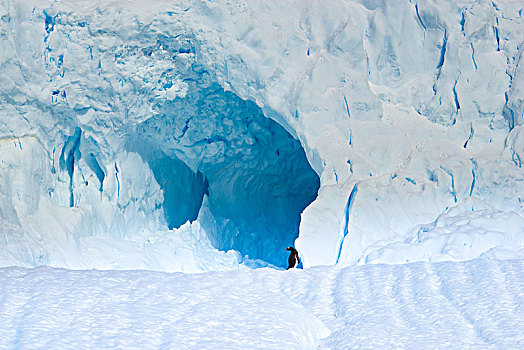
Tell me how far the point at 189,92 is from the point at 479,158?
3.54 metres

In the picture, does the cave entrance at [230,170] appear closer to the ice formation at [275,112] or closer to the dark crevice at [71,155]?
the ice formation at [275,112]

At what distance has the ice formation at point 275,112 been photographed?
7.12 metres

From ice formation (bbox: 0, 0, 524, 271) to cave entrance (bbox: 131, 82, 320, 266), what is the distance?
46 millimetres

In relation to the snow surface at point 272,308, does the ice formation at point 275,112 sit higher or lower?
higher

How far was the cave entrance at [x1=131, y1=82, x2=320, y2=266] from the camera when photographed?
27.3 ft

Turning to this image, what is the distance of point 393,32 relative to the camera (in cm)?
810

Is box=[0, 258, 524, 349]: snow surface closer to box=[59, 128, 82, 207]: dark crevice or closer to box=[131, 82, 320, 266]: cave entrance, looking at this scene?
box=[59, 128, 82, 207]: dark crevice

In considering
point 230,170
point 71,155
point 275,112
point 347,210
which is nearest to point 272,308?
point 347,210

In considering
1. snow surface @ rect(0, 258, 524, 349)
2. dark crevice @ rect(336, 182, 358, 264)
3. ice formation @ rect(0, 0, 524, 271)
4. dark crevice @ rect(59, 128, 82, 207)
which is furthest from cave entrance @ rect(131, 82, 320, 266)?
snow surface @ rect(0, 258, 524, 349)

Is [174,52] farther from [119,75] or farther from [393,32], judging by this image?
[393,32]

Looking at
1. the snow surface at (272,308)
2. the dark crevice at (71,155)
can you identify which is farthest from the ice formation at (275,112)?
the snow surface at (272,308)

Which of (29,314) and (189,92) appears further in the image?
(189,92)

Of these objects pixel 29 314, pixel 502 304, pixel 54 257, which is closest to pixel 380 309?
pixel 502 304

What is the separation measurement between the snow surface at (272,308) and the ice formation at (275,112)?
93 centimetres
